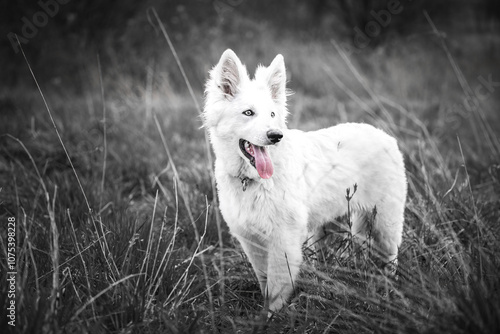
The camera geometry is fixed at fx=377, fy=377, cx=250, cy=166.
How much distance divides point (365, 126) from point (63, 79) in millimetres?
9330

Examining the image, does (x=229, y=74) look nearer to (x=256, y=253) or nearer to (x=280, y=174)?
(x=280, y=174)

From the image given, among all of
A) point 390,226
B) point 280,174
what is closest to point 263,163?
point 280,174

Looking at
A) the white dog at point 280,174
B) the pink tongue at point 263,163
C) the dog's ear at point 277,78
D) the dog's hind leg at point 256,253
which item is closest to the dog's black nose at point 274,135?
the white dog at point 280,174

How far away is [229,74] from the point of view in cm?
279

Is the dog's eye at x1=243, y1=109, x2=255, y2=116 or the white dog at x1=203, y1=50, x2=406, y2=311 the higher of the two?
the dog's eye at x1=243, y1=109, x2=255, y2=116

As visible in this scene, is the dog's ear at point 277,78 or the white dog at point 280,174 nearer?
the white dog at point 280,174

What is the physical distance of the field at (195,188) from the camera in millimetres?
2084

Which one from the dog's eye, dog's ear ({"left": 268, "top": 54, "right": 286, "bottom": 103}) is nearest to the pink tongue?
the dog's eye

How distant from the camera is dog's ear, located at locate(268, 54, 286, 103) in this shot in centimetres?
280

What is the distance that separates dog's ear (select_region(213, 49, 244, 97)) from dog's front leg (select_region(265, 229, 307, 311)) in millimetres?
1129

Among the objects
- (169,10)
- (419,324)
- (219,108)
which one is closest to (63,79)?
(169,10)

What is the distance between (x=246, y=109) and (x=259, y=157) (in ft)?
1.23

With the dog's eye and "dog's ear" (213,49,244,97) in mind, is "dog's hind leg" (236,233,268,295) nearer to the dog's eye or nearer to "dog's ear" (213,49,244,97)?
the dog's eye

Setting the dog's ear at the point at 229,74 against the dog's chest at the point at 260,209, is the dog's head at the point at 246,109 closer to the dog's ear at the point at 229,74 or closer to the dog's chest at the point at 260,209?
the dog's ear at the point at 229,74
